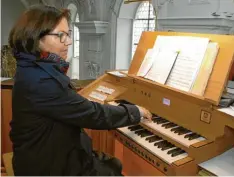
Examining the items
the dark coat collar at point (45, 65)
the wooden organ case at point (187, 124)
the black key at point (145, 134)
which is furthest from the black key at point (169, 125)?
the dark coat collar at point (45, 65)

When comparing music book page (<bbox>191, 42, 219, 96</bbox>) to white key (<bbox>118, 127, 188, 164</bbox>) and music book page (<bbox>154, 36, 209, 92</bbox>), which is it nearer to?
music book page (<bbox>154, 36, 209, 92</bbox>)

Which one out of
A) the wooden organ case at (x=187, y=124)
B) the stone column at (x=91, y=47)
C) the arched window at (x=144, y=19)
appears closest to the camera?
the wooden organ case at (x=187, y=124)

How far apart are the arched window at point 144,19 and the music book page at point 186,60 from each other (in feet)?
7.90

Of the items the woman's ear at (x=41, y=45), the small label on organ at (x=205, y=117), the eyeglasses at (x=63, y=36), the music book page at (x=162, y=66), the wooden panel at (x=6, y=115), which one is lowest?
the wooden panel at (x=6, y=115)

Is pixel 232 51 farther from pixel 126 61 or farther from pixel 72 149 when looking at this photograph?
pixel 126 61

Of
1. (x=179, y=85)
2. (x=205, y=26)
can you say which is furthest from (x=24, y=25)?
(x=205, y=26)

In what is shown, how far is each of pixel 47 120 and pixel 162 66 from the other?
3.01 feet

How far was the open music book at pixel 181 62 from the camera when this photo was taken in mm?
1504

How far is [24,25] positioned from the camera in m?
1.15

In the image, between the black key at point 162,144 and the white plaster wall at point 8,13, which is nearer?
the black key at point 162,144

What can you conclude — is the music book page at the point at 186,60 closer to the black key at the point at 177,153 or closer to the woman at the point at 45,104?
the black key at the point at 177,153

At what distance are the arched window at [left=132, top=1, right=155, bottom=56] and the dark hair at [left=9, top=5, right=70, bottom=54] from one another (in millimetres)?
3012

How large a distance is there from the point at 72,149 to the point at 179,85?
76 cm

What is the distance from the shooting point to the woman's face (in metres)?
1.19
